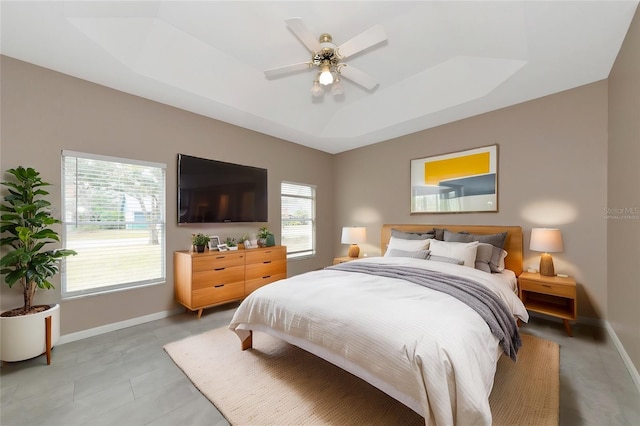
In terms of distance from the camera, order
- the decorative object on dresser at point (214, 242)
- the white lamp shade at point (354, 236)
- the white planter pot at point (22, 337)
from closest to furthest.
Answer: the white planter pot at point (22, 337) → the decorative object on dresser at point (214, 242) → the white lamp shade at point (354, 236)

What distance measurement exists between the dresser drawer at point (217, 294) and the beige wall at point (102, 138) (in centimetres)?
48

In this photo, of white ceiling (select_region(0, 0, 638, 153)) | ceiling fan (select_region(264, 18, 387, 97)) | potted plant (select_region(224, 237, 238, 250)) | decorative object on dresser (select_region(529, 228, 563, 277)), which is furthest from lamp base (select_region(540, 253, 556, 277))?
potted plant (select_region(224, 237, 238, 250))

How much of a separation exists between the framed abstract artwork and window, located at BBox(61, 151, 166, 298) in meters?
3.71

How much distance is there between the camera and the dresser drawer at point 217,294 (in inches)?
125

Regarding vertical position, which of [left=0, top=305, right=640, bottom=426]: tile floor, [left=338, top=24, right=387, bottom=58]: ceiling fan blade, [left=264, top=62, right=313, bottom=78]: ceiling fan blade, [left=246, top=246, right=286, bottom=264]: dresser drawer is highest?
[left=338, top=24, right=387, bottom=58]: ceiling fan blade

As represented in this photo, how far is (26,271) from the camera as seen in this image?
2.17m

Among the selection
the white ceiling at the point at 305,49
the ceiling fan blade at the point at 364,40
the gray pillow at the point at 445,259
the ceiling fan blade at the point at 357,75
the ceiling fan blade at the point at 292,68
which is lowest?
the gray pillow at the point at 445,259

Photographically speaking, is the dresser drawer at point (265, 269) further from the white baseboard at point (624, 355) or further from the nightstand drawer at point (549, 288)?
the white baseboard at point (624, 355)

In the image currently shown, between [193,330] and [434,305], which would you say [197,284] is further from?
[434,305]

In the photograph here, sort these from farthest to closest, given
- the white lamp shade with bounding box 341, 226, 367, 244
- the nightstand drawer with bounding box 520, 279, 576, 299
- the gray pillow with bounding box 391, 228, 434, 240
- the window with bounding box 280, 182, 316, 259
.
→ the window with bounding box 280, 182, 316, 259, the white lamp shade with bounding box 341, 226, 367, 244, the gray pillow with bounding box 391, 228, 434, 240, the nightstand drawer with bounding box 520, 279, 576, 299

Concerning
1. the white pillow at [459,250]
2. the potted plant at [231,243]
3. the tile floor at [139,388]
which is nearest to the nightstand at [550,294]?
the tile floor at [139,388]

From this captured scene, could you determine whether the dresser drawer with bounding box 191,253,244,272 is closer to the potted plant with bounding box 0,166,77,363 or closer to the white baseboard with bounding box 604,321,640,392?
the potted plant with bounding box 0,166,77,363

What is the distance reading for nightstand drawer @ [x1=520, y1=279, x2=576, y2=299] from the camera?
2.62 m

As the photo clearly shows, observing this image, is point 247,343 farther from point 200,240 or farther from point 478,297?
point 478,297
